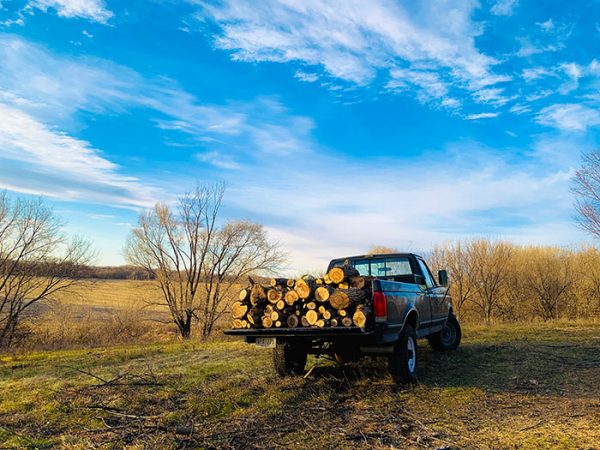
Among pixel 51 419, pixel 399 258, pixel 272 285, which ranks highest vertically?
pixel 399 258

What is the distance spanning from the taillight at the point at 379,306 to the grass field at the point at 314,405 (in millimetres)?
1027

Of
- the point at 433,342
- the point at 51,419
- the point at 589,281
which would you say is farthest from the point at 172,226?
the point at 589,281

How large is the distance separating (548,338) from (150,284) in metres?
23.5

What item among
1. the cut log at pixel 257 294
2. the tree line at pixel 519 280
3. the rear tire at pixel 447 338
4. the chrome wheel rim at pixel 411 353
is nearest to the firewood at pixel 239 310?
the cut log at pixel 257 294

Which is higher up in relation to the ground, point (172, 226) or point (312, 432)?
point (172, 226)

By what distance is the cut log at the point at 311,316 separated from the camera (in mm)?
5661

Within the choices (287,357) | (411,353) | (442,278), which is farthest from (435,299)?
(287,357)

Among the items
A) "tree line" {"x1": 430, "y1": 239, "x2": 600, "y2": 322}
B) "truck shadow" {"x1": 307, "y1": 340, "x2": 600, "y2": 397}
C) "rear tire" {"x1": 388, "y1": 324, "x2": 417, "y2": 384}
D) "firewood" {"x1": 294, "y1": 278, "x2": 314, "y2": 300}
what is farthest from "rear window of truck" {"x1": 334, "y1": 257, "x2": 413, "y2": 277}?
"tree line" {"x1": 430, "y1": 239, "x2": 600, "y2": 322}

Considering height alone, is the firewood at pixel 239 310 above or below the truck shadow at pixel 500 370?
above

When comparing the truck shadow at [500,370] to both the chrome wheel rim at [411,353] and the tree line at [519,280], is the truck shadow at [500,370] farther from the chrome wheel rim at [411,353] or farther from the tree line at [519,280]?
the tree line at [519,280]

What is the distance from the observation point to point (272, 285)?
20.4 ft

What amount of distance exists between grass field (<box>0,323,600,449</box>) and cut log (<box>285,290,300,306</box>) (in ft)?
3.90

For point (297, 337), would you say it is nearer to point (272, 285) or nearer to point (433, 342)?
point (272, 285)

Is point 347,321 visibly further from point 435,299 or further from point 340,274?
point 435,299
